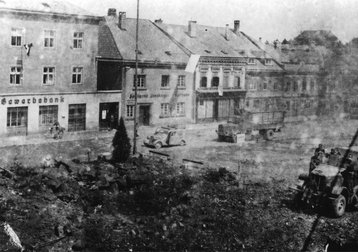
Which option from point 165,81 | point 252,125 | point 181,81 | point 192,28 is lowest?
point 252,125

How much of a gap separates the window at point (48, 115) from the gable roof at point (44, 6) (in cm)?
723

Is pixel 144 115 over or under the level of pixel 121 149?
over

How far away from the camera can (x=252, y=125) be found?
111ft

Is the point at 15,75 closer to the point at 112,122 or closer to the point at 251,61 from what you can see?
the point at 112,122

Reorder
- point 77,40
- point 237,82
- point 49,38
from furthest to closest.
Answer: point 237,82
point 77,40
point 49,38

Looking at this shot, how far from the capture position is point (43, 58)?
107 ft

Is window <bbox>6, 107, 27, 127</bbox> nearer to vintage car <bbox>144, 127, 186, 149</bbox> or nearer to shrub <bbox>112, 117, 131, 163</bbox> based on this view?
vintage car <bbox>144, 127, 186, 149</bbox>

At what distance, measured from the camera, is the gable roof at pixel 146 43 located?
1519 inches

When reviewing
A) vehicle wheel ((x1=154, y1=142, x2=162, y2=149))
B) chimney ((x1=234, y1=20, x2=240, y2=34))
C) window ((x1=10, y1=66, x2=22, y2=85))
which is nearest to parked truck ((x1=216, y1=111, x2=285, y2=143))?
vehicle wheel ((x1=154, y1=142, x2=162, y2=149))

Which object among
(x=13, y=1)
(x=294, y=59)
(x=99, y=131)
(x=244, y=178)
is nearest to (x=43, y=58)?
(x=13, y=1)

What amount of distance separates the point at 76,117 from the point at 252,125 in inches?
556

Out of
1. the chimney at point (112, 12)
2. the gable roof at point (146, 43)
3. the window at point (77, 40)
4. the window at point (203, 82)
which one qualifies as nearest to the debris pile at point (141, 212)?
the window at point (77, 40)

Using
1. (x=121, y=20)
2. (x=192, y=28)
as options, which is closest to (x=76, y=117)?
(x=121, y=20)

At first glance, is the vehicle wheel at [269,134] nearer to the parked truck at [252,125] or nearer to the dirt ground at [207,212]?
the parked truck at [252,125]
